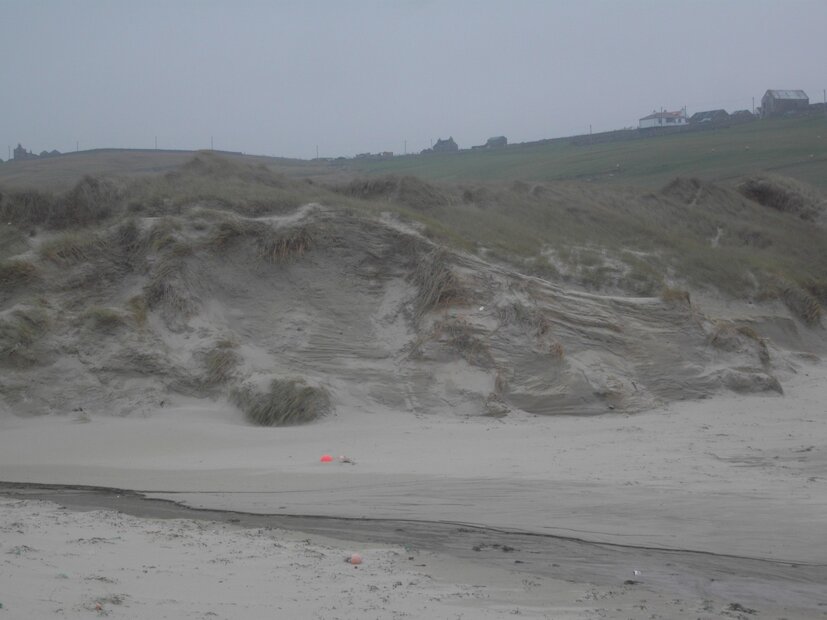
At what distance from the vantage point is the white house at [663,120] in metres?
60.9

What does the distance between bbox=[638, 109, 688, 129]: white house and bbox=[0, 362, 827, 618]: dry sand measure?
A: 51.1m

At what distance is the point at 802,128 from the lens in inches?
1855

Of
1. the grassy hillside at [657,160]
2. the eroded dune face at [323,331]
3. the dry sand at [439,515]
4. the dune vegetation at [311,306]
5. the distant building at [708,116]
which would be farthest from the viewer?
the distant building at [708,116]

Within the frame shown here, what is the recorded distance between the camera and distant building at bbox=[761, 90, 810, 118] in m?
57.3

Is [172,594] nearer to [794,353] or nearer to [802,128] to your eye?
[794,353]

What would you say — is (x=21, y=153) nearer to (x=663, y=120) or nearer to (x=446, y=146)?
(x=446, y=146)

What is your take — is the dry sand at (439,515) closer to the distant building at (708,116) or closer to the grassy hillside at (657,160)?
the grassy hillside at (657,160)

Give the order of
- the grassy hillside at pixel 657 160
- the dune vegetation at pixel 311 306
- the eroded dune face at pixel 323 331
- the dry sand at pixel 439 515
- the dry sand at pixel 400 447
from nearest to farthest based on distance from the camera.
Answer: the dry sand at pixel 439 515, the dry sand at pixel 400 447, the eroded dune face at pixel 323 331, the dune vegetation at pixel 311 306, the grassy hillside at pixel 657 160

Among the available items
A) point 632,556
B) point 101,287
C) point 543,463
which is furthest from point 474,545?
point 101,287

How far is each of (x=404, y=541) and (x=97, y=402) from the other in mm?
5316

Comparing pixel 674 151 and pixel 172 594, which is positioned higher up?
pixel 674 151

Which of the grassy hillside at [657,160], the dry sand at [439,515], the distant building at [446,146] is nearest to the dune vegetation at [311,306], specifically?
the dry sand at [439,515]

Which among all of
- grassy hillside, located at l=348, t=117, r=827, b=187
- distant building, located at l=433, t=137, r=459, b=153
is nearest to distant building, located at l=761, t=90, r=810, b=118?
grassy hillside, located at l=348, t=117, r=827, b=187

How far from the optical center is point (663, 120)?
61750mm
